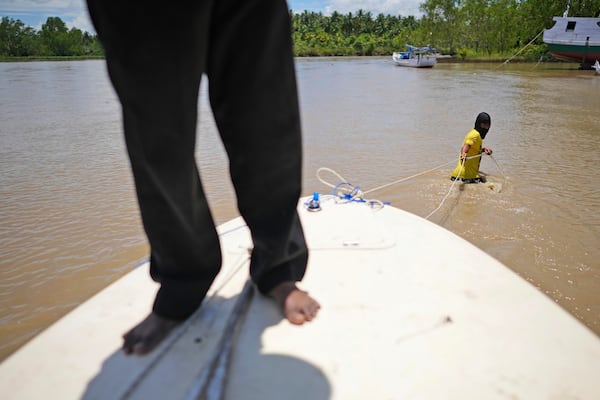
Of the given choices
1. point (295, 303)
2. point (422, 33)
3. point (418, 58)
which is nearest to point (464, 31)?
point (422, 33)

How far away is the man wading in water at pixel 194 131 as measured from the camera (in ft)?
2.76

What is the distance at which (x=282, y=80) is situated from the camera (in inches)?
42.2

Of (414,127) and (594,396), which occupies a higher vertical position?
(594,396)

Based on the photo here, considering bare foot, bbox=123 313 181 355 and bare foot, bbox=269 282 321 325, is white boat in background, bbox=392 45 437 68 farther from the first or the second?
bare foot, bbox=123 313 181 355

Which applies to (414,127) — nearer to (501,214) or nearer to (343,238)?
(501,214)

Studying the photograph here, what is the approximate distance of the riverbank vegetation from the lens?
3431 cm

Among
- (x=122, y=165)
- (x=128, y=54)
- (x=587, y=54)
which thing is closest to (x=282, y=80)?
(x=128, y=54)

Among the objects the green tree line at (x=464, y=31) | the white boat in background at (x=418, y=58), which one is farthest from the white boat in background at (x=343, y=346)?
the green tree line at (x=464, y=31)

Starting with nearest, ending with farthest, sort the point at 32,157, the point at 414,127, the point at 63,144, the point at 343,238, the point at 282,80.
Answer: the point at 282,80, the point at 343,238, the point at 32,157, the point at 63,144, the point at 414,127

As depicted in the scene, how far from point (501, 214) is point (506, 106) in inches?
Answer: 308

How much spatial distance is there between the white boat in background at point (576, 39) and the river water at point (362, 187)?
17.8 meters

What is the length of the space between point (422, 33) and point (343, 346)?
54.1 m

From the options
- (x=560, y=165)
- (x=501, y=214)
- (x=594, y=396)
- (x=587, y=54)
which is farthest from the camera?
(x=587, y=54)

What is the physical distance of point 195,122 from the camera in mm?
980
